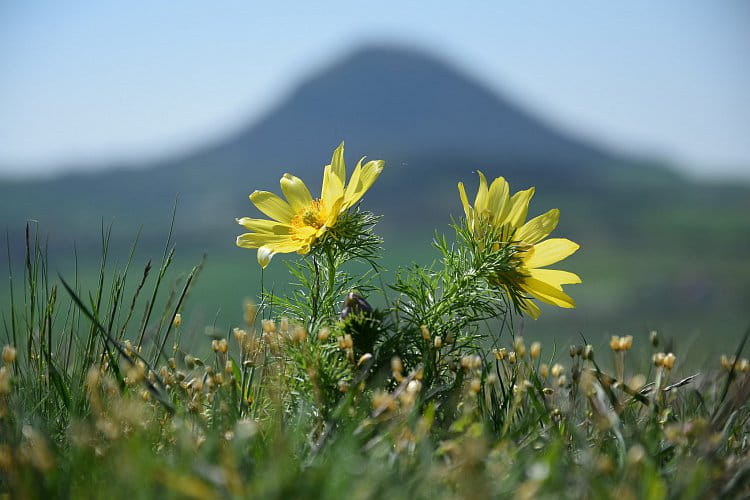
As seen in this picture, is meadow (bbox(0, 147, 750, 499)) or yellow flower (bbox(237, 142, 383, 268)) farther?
yellow flower (bbox(237, 142, 383, 268))

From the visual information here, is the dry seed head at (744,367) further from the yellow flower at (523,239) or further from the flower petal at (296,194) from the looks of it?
the flower petal at (296,194)

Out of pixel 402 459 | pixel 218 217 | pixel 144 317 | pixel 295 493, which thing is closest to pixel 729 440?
pixel 402 459

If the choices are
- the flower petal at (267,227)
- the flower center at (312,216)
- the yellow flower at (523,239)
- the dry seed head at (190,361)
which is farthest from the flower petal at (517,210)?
the dry seed head at (190,361)

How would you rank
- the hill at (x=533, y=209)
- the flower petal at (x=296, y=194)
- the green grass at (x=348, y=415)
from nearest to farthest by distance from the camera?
1. the green grass at (x=348, y=415)
2. the flower petal at (x=296, y=194)
3. the hill at (x=533, y=209)

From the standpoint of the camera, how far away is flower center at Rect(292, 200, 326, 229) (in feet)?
7.85

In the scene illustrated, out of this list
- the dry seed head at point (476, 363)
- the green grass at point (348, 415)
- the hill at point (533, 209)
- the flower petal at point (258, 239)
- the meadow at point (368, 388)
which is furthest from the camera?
the hill at point (533, 209)

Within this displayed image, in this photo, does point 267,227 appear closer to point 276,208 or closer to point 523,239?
point 276,208

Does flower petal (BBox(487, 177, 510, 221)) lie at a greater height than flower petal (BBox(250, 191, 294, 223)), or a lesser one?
greater

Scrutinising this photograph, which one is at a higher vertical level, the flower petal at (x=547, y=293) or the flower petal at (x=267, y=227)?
the flower petal at (x=267, y=227)

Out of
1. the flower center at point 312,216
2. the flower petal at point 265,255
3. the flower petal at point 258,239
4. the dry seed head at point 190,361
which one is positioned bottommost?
the dry seed head at point 190,361

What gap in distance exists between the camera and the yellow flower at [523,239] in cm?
235

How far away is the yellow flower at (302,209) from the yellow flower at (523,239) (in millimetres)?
335

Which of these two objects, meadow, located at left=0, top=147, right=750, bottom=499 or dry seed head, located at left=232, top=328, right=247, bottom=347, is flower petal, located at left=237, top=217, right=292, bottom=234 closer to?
meadow, located at left=0, top=147, right=750, bottom=499

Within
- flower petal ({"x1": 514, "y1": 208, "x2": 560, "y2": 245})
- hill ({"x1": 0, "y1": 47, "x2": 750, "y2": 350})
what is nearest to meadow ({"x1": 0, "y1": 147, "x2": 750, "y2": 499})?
flower petal ({"x1": 514, "y1": 208, "x2": 560, "y2": 245})
